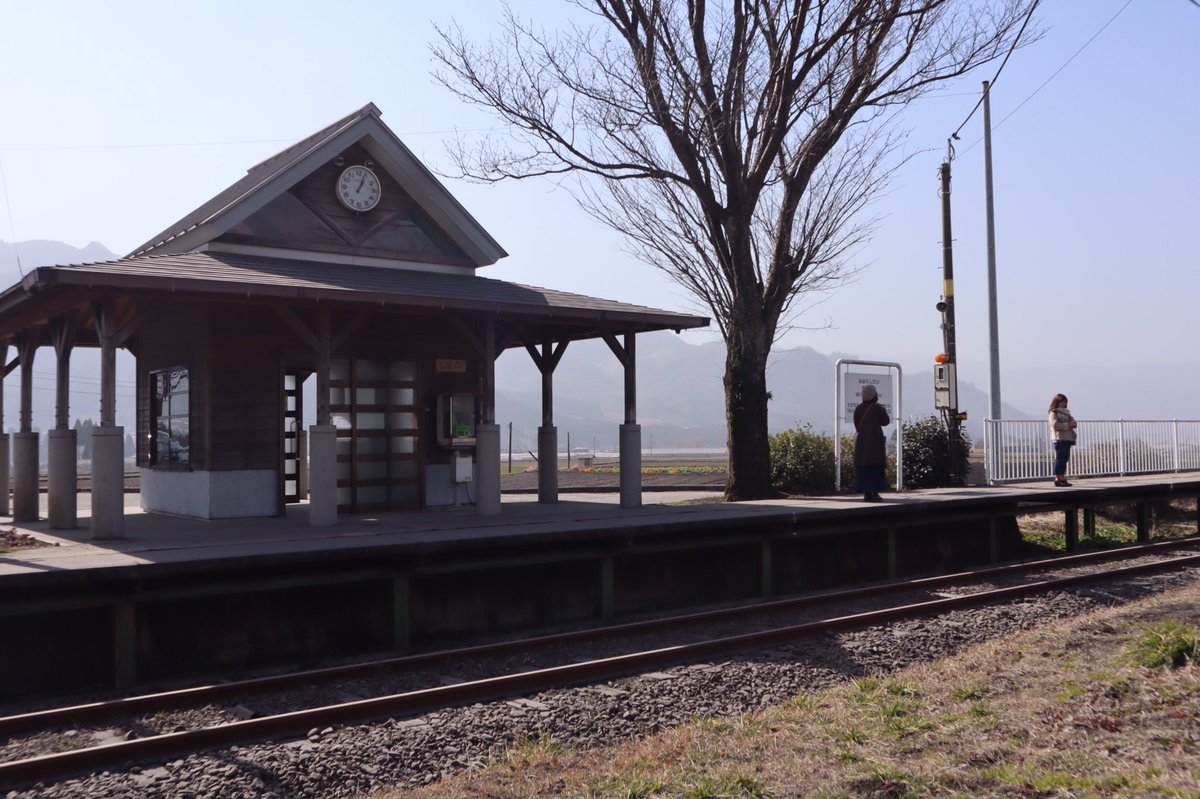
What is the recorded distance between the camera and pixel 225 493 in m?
14.6

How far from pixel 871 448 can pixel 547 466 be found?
17.7ft

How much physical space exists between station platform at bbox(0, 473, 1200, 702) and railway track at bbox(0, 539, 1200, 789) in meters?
1.20

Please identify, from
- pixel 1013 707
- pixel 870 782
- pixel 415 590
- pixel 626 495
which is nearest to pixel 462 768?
pixel 870 782

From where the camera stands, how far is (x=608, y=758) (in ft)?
21.7

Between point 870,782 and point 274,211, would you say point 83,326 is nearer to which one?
point 274,211

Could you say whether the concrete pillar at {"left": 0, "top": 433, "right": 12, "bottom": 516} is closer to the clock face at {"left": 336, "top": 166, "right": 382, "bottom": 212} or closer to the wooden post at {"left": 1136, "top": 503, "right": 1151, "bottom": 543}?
the clock face at {"left": 336, "top": 166, "right": 382, "bottom": 212}

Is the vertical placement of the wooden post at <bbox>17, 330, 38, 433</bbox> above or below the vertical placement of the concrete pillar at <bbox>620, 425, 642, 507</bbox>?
above

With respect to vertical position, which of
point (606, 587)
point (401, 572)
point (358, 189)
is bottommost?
point (606, 587)

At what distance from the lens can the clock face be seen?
17.0 metres

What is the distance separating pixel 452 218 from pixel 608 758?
41.7ft

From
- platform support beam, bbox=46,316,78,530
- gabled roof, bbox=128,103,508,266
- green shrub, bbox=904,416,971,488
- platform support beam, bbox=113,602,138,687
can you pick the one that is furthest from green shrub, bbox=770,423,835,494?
platform support beam, bbox=113,602,138,687

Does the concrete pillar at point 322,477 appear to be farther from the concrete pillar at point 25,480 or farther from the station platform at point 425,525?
the concrete pillar at point 25,480

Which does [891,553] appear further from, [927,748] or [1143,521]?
[927,748]

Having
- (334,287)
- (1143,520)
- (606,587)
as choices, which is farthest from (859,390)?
(334,287)
